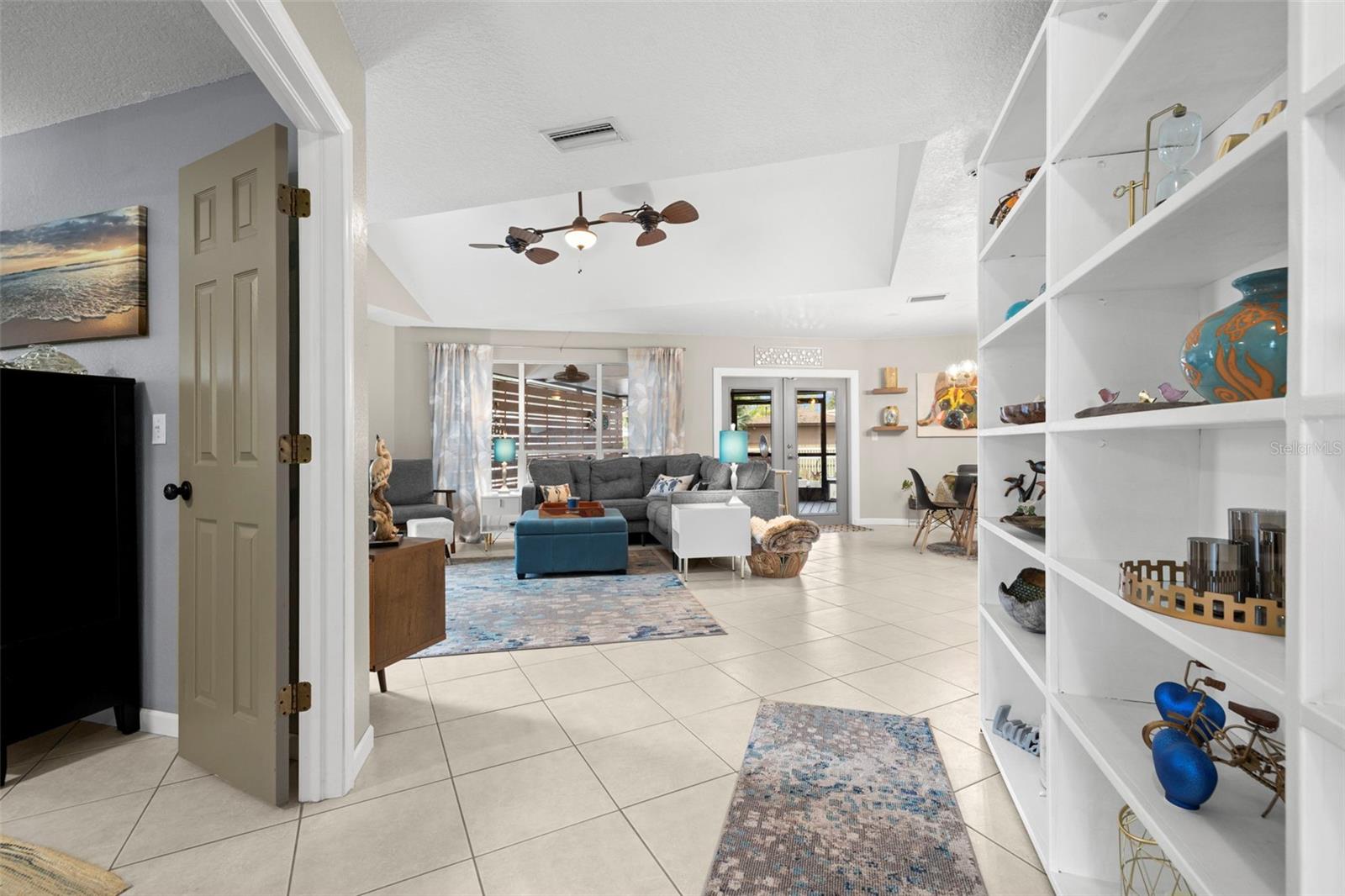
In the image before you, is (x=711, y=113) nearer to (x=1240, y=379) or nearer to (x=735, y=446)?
(x=1240, y=379)

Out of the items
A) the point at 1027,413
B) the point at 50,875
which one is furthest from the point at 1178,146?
the point at 50,875

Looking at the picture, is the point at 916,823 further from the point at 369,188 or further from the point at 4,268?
the point at 4,268

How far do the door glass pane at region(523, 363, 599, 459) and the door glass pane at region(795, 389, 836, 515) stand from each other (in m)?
2.80

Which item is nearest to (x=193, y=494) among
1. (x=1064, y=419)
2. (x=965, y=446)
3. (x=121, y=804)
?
(x=121, y=804)

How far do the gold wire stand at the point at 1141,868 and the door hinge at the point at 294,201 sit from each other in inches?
101

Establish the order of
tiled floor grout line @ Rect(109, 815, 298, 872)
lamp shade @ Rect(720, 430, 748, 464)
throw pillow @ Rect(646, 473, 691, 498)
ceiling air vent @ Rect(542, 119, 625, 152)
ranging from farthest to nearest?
lamp shade @ Rect(720, 430, 748, 464) → throw pillow @ Rect(646, 473, 691, 498) → ceiling air vent @ Rect(542, 119, 625, 152) → tiled floor grout line @ Rect(109, 815, 298, 872)

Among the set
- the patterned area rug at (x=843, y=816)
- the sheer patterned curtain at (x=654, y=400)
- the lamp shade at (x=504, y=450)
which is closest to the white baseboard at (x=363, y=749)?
the patterned area rug at (x=843, y=816)

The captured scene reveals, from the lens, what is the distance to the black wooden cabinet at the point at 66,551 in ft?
6.48

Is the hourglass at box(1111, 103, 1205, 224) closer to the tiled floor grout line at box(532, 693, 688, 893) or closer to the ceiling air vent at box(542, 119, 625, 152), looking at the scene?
the tiled floor grout line at box(532, 693, 688, 893)

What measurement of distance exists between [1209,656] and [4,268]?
3.93 metres

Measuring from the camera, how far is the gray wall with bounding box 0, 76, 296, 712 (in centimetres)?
226

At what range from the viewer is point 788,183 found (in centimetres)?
486

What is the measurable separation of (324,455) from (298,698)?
0.73 metres

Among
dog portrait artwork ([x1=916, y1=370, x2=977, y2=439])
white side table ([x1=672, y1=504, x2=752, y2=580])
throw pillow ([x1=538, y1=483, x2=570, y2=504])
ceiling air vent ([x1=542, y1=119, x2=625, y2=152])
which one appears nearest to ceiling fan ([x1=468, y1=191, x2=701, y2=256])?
ceiling air vent ([x1=542, y1=119, x2=625, y2=152])
